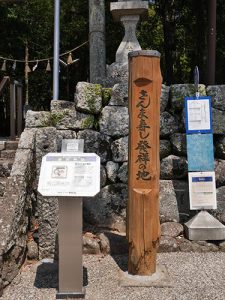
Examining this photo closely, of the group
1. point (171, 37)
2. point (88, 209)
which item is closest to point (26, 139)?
point (88, 209)

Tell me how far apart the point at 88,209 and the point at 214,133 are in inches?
83.9

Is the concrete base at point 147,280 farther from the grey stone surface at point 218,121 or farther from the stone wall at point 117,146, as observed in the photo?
the grey stone surface at point 218,121

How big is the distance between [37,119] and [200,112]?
87.9 inches

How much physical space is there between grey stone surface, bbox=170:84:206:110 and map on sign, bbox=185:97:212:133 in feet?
1.05

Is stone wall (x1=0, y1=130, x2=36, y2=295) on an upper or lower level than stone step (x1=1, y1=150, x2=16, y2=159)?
lower

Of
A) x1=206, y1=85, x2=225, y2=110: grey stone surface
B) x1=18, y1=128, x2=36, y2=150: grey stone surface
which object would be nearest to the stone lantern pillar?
x1=206, y1=85, x2=225, y2=110: grey stone surface

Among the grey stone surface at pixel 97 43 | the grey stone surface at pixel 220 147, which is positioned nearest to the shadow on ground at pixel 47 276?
the grey stone surface at pixel 220 147

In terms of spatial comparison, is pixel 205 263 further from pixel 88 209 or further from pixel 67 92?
pixel 67 92

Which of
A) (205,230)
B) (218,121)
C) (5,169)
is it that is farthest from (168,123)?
(5,169)

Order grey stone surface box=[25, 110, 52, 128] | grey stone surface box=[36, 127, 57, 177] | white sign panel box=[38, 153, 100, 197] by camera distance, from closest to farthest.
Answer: white sign panel box=[38, 153, 100, 197]
grey stone surface box=[36, 127, 57, 177]
grey stone surface box=[25, 110, 52, 128]

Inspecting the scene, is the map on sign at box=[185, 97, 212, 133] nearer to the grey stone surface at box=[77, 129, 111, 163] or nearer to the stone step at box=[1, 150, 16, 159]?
the grey stone surface at box=[77, 129, 111, 163]

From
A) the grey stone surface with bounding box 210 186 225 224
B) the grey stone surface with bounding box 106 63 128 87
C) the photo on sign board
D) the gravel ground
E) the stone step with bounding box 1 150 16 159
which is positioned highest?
the grey stone surface with bounding box 106 63 128 87

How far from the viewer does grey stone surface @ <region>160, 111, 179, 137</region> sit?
227 inches

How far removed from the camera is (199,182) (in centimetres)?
536
